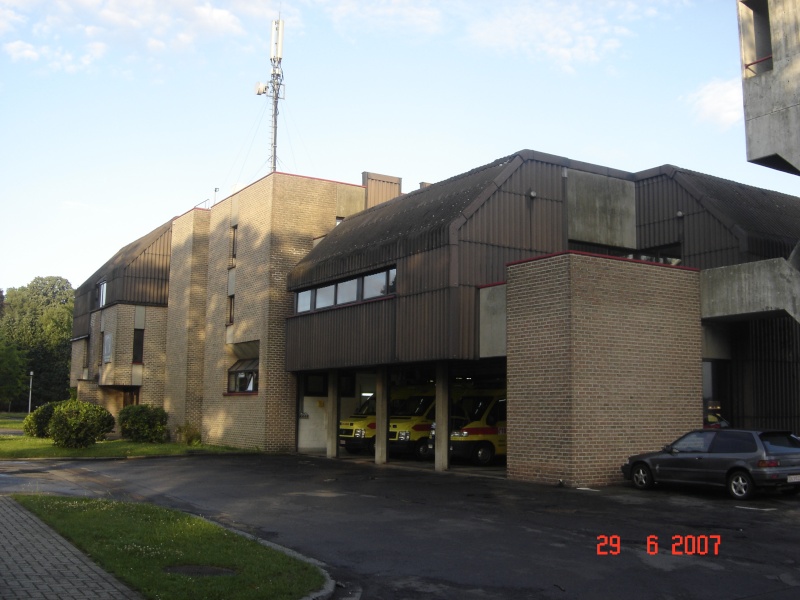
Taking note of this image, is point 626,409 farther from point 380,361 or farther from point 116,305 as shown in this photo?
point 116,305

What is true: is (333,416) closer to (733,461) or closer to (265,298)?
(265,298)

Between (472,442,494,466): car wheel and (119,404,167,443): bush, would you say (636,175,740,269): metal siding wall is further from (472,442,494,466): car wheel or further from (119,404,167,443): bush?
(119,404,167,443): bush

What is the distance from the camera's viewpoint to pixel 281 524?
1282 centimetres

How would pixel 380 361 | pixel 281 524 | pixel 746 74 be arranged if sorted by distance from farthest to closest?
pixel 380 361
pixel 746 74
pixel 281 524

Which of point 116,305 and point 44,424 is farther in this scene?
point 116,305

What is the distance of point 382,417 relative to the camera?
83.0 ft

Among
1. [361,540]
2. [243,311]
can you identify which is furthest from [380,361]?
[361,540]

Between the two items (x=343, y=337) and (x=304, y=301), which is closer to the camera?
(x=343, y=337)

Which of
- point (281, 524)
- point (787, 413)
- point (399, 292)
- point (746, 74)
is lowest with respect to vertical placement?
point (281, 524)

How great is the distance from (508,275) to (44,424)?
24.6 m

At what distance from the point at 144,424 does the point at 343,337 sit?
13976 mm

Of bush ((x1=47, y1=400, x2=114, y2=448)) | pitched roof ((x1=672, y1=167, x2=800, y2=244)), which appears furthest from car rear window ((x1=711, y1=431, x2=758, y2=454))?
bush ((x1=47, y1=400, x2=114, y2=448))

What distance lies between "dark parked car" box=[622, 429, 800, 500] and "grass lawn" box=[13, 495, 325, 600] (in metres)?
9.23

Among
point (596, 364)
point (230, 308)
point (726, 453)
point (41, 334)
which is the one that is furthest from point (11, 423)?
point (726, 453)
